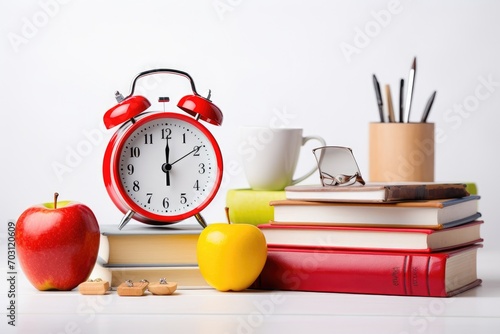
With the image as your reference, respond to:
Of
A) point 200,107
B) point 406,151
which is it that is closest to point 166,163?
point 200,107

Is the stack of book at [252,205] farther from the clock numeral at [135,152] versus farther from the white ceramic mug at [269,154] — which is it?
the clock numeral at [135,152]

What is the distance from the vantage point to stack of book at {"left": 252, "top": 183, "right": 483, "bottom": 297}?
1.54 m

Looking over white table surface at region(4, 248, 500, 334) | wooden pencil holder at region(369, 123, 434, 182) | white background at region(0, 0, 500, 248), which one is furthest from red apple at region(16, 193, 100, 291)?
white background at region(0, 0, 500, 248)

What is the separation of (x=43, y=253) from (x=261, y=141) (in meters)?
0.54

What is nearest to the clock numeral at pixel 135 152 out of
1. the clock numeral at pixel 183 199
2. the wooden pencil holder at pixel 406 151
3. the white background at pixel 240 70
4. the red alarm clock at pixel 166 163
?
the red alarm clock at pixel 166 163

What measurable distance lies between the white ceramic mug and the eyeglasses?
28cm

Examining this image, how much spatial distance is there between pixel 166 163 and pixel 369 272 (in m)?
0.41

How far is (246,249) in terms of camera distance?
5.17ft

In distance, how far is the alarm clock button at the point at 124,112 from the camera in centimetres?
166

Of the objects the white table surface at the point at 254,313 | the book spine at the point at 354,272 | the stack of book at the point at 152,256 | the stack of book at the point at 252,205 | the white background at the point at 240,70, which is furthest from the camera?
the white background at the point at 240,70

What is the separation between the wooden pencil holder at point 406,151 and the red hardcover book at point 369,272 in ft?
1.17

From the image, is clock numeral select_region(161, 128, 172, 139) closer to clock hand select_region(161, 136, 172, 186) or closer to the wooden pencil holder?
clock hand select_region(161, 136, 172, 186)

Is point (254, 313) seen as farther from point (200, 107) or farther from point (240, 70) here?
point (240, 70)

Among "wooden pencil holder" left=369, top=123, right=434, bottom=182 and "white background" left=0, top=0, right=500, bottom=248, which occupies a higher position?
"white background" left=0, top=0, right=500, bottom=248
